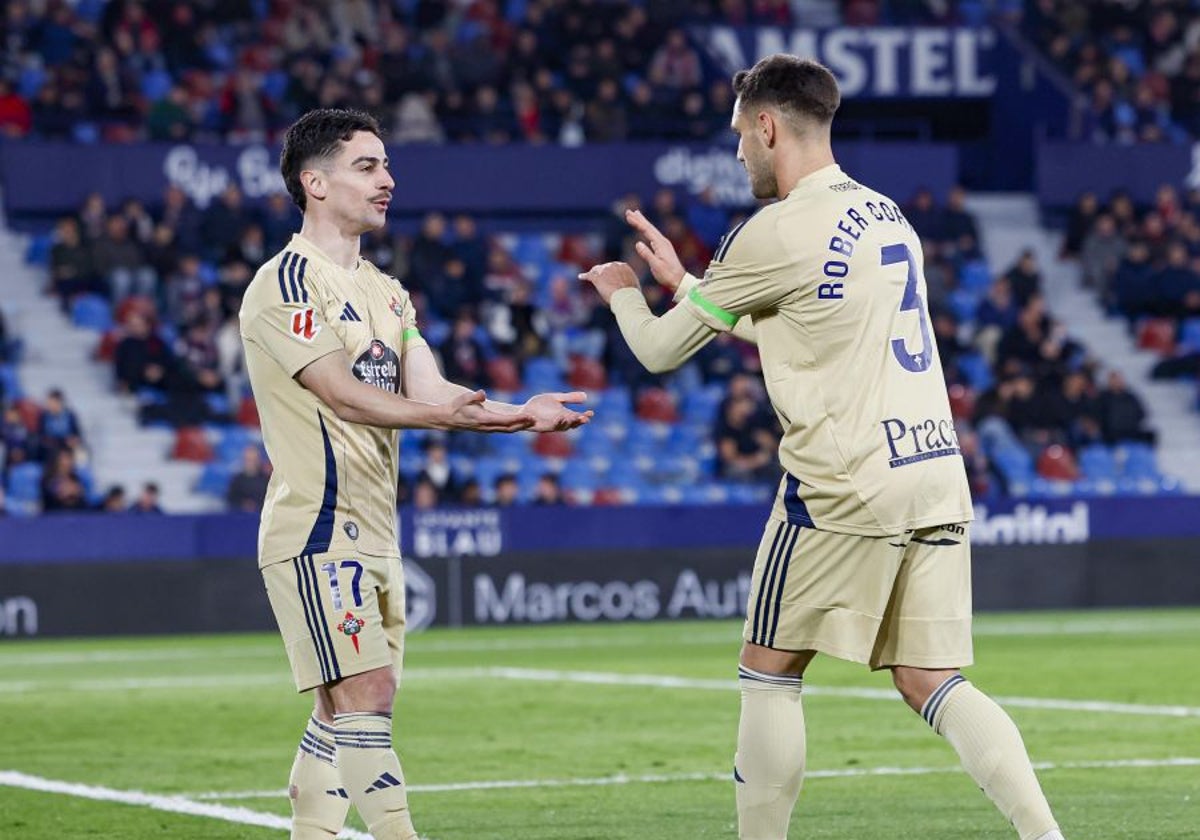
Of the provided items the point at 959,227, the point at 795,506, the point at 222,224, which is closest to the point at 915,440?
the point at 795,506

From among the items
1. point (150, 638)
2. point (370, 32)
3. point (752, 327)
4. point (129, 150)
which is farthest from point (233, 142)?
point (752, 327)

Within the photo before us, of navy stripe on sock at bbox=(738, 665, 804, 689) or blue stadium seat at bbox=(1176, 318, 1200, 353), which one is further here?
blue stadium seat at bbox=(1176, 318, 1200, 353)

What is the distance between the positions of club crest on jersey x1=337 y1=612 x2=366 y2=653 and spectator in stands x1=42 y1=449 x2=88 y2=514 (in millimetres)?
16628

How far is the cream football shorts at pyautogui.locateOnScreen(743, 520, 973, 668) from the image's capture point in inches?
262

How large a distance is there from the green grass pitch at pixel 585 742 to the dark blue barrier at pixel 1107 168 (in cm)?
1242

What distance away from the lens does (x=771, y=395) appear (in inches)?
268

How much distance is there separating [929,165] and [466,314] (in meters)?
7.40

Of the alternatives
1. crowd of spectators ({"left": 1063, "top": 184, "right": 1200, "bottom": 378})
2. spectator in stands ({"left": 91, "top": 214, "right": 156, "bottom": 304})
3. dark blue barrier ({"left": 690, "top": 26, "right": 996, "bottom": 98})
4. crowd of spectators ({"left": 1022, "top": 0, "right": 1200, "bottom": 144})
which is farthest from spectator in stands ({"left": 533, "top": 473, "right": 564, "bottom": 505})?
crowd of spectators ({"left": 1022, "top": 0, "right": 1200, "bottom": 144})

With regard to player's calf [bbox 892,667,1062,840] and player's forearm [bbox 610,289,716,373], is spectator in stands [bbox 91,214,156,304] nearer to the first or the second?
player's forearm [bbox 610,289,716,373]

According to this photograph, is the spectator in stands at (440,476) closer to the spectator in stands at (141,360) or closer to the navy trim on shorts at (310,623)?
the spectator in stands at (141,360)

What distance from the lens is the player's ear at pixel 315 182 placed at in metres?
6.97

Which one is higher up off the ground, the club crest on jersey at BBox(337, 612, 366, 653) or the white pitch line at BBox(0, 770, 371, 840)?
the club crest on jersey at BBox(337, 612, 366, 653)

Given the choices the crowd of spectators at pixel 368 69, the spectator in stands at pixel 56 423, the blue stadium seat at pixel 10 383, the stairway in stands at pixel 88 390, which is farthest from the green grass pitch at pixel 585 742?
the crowd of spectators at pixel 368 69

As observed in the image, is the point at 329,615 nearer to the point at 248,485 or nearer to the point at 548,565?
the point at 548,565
